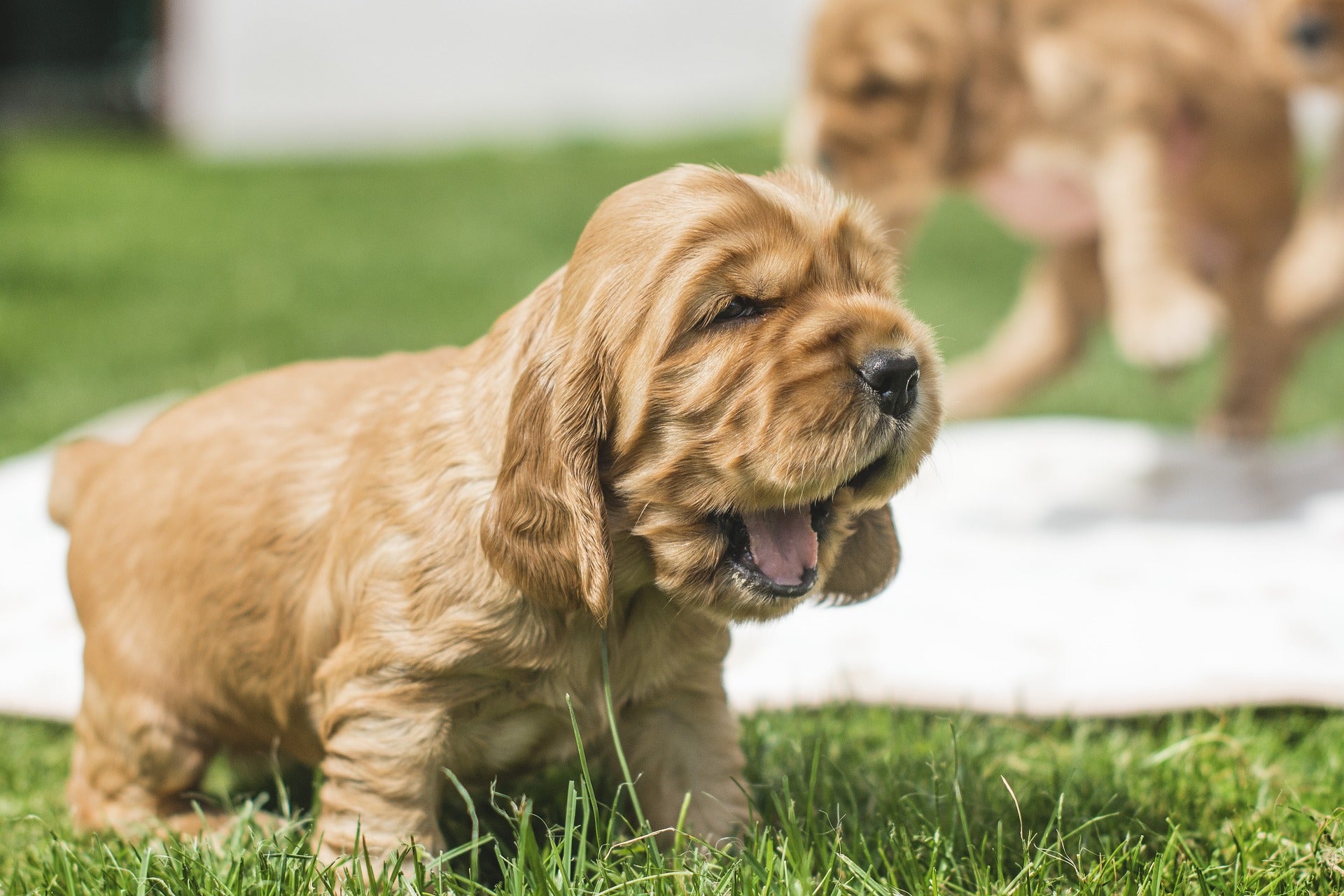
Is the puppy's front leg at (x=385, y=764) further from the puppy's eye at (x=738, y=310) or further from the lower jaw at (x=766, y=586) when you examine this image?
the puppy's eye at (x=738, y=310)

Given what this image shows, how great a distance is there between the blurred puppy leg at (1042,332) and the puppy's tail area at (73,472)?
3.73 metres

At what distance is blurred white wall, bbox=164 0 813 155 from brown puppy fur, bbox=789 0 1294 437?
409 inches

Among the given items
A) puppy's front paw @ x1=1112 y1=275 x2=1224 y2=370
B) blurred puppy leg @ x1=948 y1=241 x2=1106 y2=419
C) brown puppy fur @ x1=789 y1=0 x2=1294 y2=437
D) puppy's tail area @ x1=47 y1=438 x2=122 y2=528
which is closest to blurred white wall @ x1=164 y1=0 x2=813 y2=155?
blurred puppy leg @ x1=948 y1=241 x2=1106 y2=419

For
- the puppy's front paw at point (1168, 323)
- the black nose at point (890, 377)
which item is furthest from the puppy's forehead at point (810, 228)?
the puppy's front paw at point (1168, 323)

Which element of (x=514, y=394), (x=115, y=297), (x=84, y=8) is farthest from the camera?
(x=84, y=8)

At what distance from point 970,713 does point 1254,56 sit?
3.22 metres

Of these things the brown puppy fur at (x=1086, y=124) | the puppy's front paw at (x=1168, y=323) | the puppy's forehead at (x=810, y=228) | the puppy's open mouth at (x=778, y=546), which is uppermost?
the brown puppy fur at (x=1086, y=124)

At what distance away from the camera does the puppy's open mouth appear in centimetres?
209

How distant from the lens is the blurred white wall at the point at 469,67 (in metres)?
15.3

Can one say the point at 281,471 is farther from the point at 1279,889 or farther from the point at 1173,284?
the point at 1173,284

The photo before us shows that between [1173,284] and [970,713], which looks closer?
[970,713]

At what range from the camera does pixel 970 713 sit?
3.16 meters

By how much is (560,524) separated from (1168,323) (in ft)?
9.95

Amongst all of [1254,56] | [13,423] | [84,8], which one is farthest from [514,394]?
[84,8]
